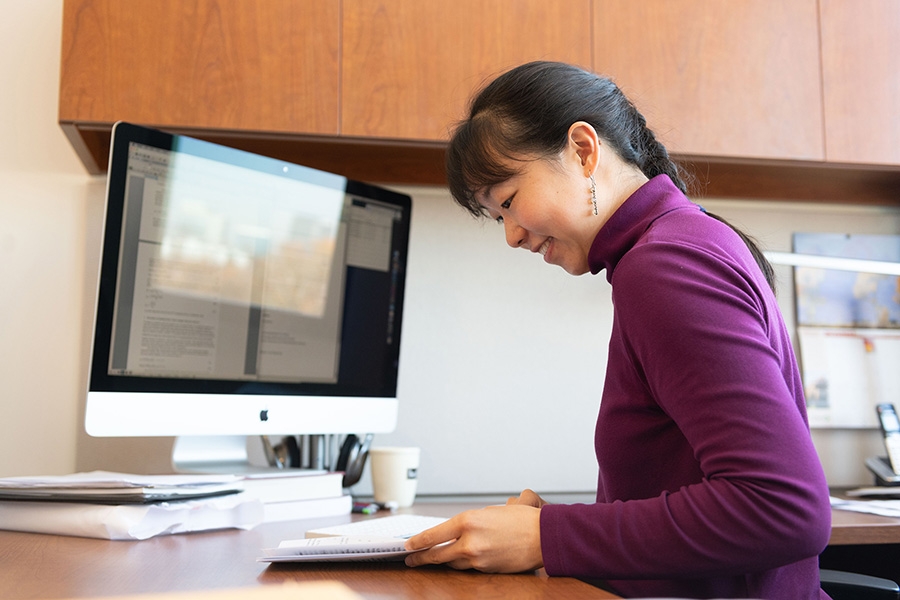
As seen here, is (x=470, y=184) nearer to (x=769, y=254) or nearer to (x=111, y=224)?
(x=111, y=224)

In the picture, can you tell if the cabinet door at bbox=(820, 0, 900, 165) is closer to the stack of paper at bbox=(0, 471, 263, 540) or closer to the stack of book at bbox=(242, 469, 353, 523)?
the stack of book at bbox=(242, 469, 353, 523)

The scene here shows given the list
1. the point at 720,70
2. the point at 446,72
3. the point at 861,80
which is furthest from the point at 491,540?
the point at 861,80

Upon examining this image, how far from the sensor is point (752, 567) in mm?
689

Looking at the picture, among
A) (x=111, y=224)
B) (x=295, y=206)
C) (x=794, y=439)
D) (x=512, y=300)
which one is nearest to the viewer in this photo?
(x=794, y=439)

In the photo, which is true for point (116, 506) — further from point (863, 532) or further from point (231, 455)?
point (863, 532)

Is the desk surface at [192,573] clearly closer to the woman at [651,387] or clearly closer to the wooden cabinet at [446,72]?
the woman at [651,387]

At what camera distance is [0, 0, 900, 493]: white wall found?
158 cm

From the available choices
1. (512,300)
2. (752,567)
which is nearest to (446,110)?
(512,300)

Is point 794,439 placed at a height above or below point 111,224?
below

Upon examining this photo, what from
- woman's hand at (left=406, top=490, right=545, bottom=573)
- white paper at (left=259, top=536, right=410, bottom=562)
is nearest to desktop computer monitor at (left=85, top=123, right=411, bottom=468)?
white paper at (left=259, top=536, right=410, bottom=562)

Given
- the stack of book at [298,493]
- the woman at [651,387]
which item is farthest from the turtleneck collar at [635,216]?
the stack of book at [298,493]

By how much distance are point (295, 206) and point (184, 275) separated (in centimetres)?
24

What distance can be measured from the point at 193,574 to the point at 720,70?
1.29m

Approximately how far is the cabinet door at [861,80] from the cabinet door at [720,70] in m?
0.03
